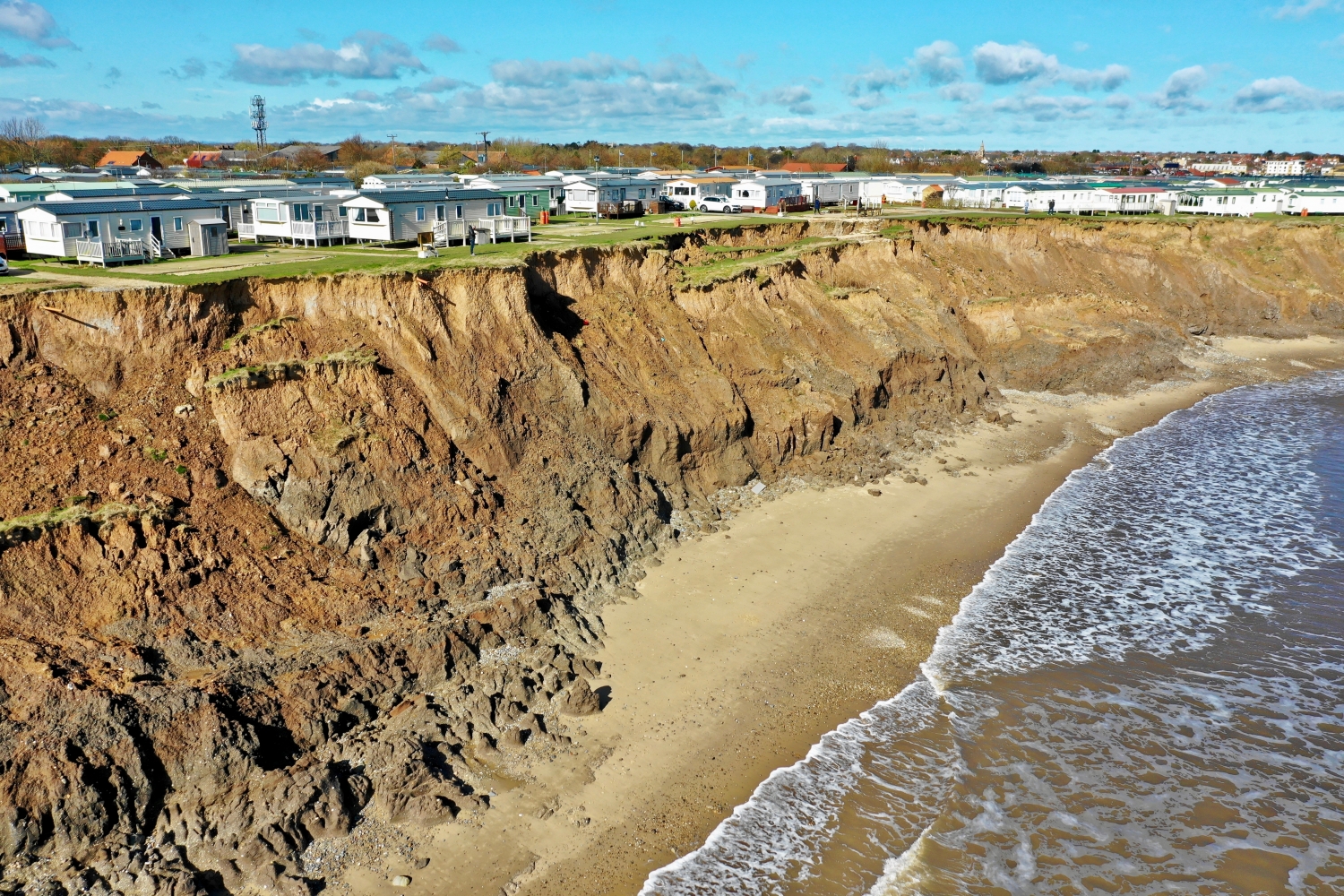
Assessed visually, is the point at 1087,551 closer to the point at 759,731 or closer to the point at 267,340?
the point at 759,731

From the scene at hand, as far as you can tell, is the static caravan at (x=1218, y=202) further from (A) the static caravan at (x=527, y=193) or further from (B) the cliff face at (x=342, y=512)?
(B) the cliff face at (x=342, y=512)

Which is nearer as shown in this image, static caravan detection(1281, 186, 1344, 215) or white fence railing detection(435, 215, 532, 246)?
white fence railing detection(435, 215, 532, 246)

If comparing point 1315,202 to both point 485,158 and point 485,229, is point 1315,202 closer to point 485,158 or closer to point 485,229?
point 485,229

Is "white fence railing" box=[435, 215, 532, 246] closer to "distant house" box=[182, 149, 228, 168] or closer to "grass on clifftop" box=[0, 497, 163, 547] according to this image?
"grass on clifftop" box=[0, 497, 163, 547]

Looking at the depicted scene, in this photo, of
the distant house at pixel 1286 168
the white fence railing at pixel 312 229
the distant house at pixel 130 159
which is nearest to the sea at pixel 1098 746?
the white fence railing at pixel 312 229

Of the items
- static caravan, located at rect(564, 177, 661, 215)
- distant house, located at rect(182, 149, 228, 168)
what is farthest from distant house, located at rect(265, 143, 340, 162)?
static caravan, located at rect(564, 177, 661, 215)
